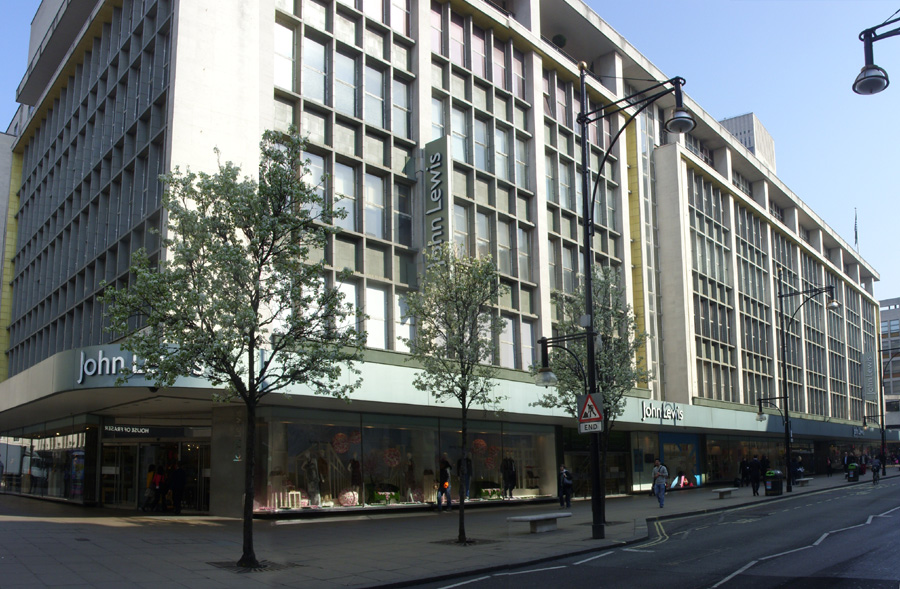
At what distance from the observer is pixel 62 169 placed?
115ft

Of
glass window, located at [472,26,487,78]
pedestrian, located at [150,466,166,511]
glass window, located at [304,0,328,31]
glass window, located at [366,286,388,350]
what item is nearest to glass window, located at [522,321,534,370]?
glass window, located at [366,286,388,350]

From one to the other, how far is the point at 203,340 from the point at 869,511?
2245 centimetres

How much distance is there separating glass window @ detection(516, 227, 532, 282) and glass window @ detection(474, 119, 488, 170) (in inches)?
135

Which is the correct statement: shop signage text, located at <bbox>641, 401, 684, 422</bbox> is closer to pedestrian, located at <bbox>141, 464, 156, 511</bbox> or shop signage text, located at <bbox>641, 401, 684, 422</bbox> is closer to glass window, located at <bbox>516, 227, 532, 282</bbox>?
glass window, located at <bbox>516, 227, 532, 282</bbox>

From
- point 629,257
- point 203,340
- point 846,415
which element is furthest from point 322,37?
point 846,415

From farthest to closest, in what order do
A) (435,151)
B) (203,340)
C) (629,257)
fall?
(629,257), (435,151), (203,340)

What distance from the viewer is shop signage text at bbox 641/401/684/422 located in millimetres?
37219

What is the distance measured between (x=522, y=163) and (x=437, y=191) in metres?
8.10

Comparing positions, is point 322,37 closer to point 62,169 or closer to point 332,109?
point 332,109

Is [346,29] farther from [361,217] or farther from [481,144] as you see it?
[481,144]

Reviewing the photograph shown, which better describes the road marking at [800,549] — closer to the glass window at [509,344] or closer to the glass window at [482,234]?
the glass window at [509,344]

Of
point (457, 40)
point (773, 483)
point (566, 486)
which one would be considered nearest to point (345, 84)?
point (457, 40)

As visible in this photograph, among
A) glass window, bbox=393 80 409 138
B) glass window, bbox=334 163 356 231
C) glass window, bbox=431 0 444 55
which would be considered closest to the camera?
glass window, bbox=334 163 356 231

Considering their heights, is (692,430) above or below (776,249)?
below
